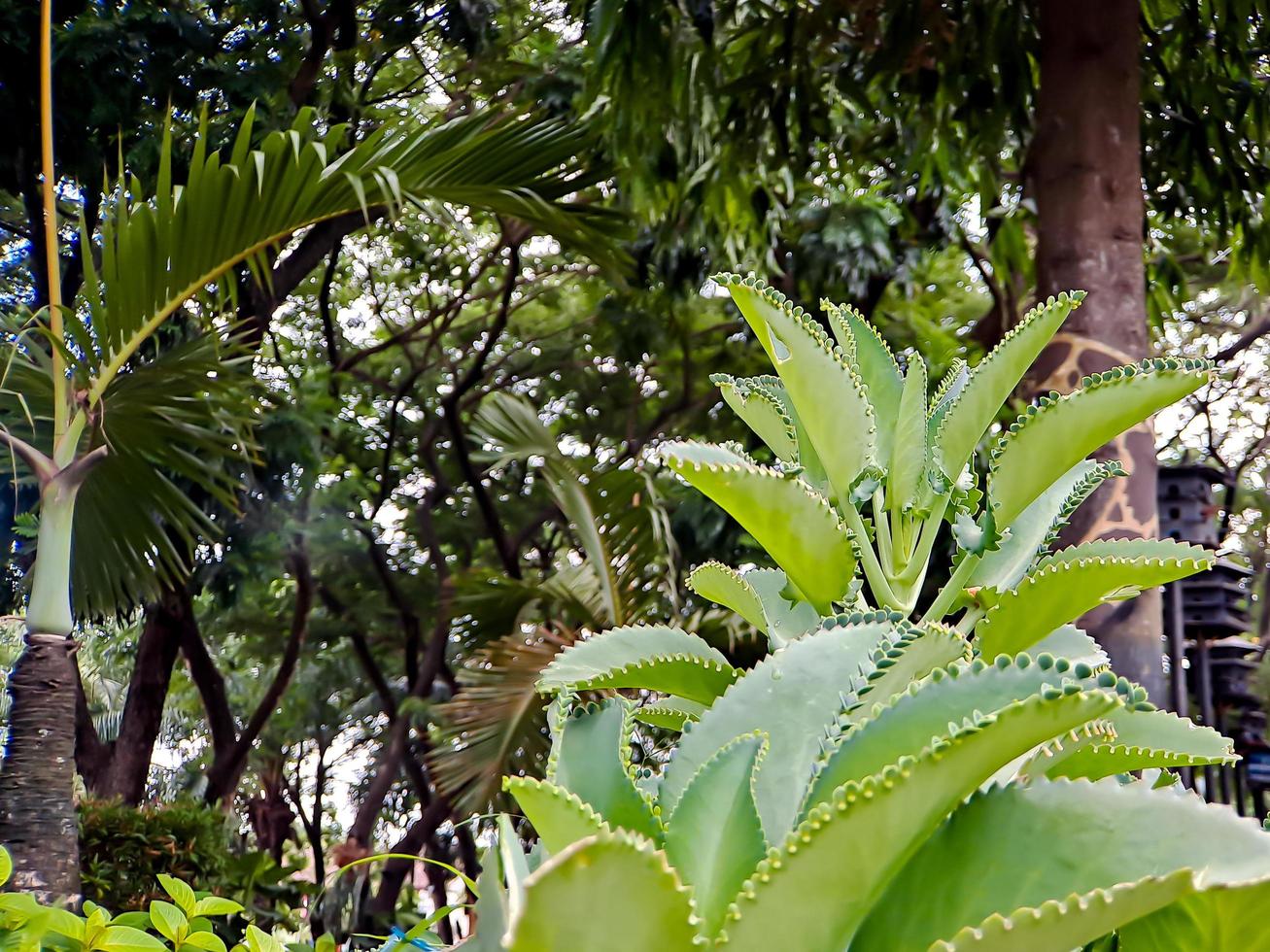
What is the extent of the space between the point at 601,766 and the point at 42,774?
262 centimetres

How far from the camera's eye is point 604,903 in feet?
1.37

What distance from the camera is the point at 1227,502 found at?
1008cm

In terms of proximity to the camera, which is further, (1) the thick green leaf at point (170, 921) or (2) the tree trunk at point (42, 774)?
(2) the tree trunk at point (42, 774)

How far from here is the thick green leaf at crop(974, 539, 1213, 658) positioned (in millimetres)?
787

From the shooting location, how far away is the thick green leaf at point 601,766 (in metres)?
0.58

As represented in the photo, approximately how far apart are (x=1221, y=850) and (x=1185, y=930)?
0.09 meters

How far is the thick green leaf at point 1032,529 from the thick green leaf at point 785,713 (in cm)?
28

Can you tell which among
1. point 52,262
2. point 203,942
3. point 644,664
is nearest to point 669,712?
point 644,664

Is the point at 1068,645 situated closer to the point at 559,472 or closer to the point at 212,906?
the point at 212,906

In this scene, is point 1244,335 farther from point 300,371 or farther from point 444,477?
point 300,371

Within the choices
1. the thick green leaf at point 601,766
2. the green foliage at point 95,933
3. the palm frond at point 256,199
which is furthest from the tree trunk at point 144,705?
the thick green leaf at point 601,766

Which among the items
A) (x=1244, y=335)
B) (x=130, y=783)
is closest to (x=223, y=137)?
(x=130, y=783)

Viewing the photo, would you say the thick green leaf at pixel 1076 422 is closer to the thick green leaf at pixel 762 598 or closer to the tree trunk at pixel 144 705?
the thick green leaf at pixel 762 598

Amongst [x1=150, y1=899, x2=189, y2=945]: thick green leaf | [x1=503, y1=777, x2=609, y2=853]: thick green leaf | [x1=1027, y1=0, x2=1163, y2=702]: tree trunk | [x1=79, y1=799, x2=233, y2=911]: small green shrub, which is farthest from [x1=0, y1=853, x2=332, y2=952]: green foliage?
[x1=79, y1=799, x2=233, y2=911]: small green shrub
